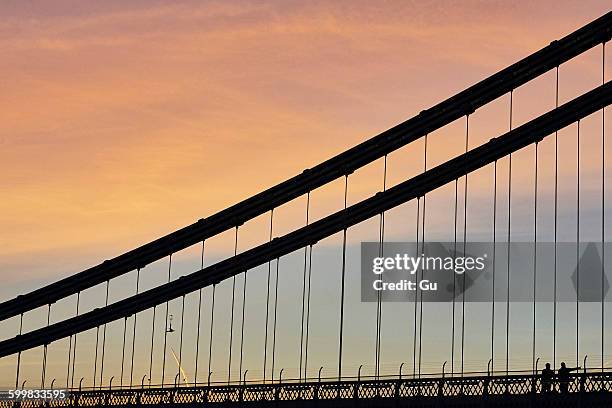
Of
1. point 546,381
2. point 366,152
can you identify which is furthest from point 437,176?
point 546,381

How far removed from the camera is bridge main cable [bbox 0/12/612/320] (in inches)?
2067

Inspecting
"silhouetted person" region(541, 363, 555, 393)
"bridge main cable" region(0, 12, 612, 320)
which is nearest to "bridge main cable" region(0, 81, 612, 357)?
"bridge main cable" region(0, 12, 612, 320)

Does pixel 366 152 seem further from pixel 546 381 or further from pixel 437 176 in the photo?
pixel 546 381

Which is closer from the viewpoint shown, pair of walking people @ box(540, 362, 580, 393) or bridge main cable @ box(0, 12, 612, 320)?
pair of walking people @ box(540, 362, 580, 393)

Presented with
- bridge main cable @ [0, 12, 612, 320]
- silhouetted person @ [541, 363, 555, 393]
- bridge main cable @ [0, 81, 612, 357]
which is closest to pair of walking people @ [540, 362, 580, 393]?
silhouetted person @ [541, 363, 555, 393]

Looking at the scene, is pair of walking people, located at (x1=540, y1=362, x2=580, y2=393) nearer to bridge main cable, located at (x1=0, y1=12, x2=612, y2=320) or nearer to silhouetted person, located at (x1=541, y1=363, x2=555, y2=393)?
silhouetted person, located at (x1=541, y1=363, x2=555, y2=393)

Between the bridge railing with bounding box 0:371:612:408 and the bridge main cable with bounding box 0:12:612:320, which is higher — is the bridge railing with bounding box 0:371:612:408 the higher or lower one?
the lower one

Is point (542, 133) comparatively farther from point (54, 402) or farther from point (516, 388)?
point (54, 402)

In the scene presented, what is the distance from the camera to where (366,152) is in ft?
177

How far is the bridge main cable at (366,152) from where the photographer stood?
52.5 m

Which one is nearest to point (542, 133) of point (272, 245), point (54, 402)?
point (272, 245)

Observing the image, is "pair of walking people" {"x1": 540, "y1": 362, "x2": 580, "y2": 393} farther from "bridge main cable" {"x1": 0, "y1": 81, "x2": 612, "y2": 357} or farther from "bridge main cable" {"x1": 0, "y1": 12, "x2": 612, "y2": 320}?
"bridge main cable" {"x1": 0, "y1": 12, "x2": 612, "y2": 320}

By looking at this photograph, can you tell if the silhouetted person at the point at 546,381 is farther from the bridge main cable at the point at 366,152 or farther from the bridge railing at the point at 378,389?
the bridge main cable at the point at 366,152

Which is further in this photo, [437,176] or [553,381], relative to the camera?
[437,176]
